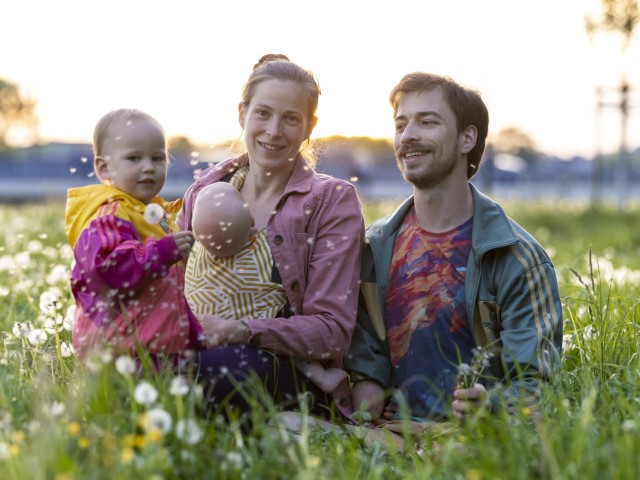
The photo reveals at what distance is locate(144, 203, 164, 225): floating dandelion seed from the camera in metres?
3.48

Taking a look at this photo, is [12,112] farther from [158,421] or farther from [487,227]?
[158,421]

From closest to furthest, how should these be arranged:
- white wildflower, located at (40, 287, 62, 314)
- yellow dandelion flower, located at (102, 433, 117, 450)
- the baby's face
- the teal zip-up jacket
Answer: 1. yellow dandelion flower, located at (102, 433, 117, 450)
2. the baby's face
3. the teal zip-up jacket
4. white wildflower, located at (40, 287, 62, 314)

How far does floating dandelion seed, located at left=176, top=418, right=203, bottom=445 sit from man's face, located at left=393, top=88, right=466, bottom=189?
73.3 inches

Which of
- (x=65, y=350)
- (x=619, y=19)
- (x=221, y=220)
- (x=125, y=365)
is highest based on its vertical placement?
(x=619, y=19)

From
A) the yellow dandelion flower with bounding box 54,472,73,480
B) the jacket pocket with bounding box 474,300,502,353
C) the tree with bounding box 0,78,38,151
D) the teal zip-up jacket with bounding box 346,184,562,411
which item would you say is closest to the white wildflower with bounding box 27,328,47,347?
the teal zip-up jacket with bounding box 346,184,562,411

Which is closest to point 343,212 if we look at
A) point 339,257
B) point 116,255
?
point 339,257

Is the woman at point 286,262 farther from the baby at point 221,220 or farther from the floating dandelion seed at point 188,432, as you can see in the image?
the floating dandelion seed at point 188,432

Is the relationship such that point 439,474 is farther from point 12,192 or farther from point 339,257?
point 12,192

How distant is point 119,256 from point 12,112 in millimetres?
48297

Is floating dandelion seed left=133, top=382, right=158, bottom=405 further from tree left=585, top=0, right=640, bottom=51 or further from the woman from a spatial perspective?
tree left=585, top=0, right=640, bottom=51

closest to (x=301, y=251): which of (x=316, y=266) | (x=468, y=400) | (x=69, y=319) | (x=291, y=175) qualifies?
(x=316, y=266)

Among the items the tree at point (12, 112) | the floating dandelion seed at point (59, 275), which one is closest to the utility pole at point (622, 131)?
the floating dandelion seed at point (59, 275)

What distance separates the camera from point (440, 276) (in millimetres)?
4211

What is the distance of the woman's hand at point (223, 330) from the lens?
3785 millimetres
